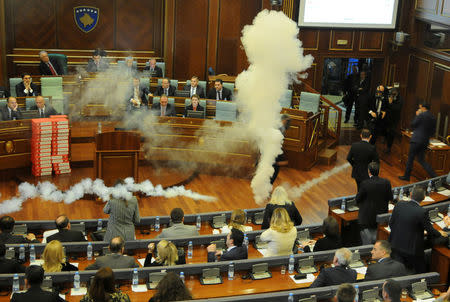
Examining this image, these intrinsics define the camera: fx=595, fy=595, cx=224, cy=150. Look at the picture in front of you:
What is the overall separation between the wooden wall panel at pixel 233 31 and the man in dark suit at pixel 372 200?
24.0 ft

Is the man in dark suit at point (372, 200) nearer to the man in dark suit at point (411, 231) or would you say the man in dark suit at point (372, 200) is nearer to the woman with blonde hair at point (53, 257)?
the man in dark suit at point (411, 231)

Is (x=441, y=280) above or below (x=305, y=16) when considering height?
below

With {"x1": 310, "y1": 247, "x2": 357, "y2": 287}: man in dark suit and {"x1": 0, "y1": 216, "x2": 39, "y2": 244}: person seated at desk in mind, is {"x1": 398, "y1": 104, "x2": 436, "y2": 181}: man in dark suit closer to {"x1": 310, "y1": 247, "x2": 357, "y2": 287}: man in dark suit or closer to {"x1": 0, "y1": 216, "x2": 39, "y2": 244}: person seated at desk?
{"x1": 310, "y1": 247, "x2": 357, "y2": 287}: man in dark suit

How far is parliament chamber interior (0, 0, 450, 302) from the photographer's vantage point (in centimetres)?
569

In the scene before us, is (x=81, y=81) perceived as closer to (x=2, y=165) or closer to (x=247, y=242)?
(x=2, y=165)

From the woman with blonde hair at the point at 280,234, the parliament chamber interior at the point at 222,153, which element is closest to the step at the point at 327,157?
the parliament chamber interior at the point at 222,153

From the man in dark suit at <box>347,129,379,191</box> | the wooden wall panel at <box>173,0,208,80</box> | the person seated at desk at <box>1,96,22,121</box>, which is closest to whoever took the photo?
the man in dark suit at <box>347,129,379,191</box>

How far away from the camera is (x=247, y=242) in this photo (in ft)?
21.9

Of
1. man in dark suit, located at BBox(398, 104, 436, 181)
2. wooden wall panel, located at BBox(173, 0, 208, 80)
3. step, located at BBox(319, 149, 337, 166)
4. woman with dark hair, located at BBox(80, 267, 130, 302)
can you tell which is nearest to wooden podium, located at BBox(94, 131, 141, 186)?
step, located at BBox(319, 149, 337, 166)

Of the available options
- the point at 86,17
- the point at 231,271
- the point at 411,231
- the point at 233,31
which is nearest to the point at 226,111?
the point at 233,31

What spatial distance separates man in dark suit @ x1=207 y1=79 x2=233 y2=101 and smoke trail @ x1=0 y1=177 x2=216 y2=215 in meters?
2.69

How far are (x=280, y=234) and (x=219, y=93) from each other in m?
6.10

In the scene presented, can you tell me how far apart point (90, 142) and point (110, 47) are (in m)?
4.40

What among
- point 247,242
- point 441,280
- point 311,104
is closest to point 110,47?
point 311,104
